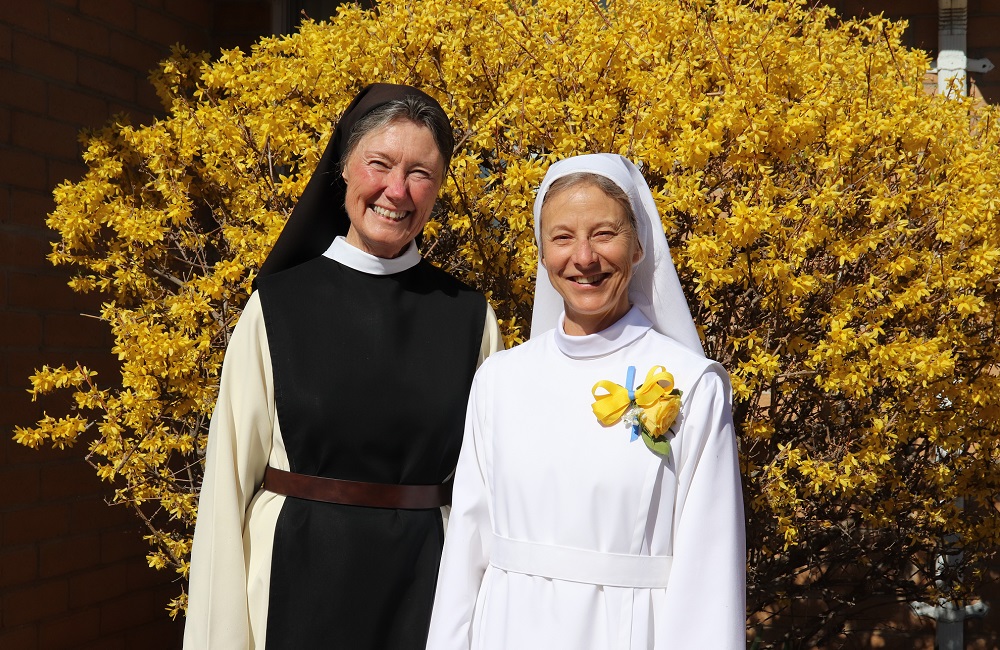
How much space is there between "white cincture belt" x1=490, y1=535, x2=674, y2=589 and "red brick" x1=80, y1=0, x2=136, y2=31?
3166 mm

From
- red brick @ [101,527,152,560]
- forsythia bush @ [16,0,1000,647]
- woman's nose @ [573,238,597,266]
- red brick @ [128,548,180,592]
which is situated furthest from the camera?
red brick @ [128,548,180,592]

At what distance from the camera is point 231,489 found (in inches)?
92.3

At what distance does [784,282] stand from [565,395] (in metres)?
0.95

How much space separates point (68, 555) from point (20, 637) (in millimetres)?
366

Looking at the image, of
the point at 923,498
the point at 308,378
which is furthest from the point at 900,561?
the point at 308,378

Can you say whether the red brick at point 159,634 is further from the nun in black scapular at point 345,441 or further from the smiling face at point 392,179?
the smiling face at point 392,179

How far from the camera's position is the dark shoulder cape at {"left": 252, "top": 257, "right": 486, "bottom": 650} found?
7.73 feet

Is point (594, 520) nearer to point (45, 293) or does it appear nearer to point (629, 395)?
point (629, 395)

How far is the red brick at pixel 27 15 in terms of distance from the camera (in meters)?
3.70

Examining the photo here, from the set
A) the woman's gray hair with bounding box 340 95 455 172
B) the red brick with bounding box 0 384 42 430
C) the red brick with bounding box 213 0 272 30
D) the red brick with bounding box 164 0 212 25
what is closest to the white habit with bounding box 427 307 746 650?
the woman's gray hair with bounding box 340 95 455 172

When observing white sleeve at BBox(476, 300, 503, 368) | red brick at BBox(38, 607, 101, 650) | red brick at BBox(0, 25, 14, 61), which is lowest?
red brick at BBox(38, 607, 101, 650)

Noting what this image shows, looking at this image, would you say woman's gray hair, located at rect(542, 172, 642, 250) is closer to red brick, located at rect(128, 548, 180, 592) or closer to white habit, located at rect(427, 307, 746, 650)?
white habit, located at rect(427, 307, 746, 650)

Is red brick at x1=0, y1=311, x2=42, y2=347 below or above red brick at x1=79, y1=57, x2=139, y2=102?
below

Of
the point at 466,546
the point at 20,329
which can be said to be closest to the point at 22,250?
the point at 20,329
